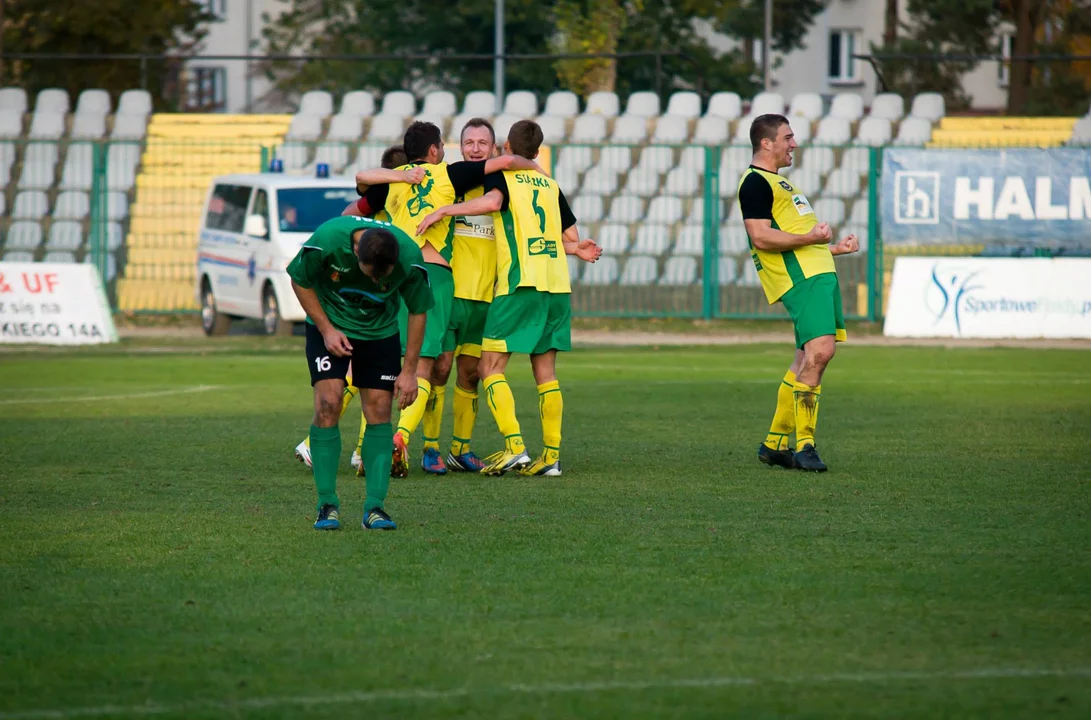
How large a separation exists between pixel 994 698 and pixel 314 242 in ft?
11.9

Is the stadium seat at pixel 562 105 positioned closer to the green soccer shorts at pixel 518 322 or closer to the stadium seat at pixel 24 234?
the stadium seat at pixel 24 234

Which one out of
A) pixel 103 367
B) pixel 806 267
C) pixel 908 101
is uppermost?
pixel 908 101

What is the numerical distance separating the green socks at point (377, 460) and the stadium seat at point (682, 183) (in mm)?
19270

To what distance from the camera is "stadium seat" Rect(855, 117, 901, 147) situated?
27906mm

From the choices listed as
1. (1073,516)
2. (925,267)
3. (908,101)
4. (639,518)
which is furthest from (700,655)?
(908,101)

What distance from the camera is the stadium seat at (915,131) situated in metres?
27.6

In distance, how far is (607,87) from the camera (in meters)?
34.2

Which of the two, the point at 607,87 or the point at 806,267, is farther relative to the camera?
the point at 607,87

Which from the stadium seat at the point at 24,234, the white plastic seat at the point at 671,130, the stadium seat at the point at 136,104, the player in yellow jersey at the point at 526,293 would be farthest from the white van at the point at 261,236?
the player in yellow jersey at the point at 526,293

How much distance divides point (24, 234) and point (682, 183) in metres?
10.4

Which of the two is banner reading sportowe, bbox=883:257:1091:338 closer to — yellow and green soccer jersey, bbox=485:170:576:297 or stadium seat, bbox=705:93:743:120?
stadium seat, bbox=705:93:743:120

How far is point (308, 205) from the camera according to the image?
21.7m

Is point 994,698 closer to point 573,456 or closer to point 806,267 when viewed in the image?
point 806,267

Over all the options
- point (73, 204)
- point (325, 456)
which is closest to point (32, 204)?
point (73, 204)
